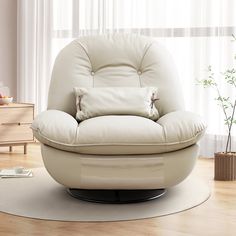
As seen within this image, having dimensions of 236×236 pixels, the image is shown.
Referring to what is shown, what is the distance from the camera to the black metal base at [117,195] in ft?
10.8

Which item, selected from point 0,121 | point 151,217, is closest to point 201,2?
point 0,121

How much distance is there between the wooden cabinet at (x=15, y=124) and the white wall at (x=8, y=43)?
1079 millimetres

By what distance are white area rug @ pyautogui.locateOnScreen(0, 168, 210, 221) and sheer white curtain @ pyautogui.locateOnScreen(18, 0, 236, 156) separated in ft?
4.47

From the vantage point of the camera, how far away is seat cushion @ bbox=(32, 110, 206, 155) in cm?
305

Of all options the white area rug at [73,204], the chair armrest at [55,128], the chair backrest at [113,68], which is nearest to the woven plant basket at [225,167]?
the white area rug at [73,204]

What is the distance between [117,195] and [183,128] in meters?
0.59

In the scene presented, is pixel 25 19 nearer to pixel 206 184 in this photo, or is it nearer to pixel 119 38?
pixel 119 38

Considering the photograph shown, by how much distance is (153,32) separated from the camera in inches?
203

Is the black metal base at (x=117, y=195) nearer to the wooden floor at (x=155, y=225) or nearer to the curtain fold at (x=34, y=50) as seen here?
the wooden floor at (x=155, y=225)

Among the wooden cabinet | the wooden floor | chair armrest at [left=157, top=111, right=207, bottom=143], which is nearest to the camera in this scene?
the wooden floor

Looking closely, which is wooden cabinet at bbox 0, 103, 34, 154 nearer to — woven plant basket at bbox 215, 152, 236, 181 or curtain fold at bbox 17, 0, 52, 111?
curtain fold at bbox 17, 0, 52, 111

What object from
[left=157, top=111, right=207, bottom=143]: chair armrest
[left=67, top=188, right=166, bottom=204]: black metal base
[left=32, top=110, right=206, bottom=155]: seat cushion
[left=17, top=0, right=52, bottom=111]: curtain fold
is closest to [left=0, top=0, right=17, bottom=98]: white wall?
[left=17, top=0, right=52, bottom=111]: curtain fold

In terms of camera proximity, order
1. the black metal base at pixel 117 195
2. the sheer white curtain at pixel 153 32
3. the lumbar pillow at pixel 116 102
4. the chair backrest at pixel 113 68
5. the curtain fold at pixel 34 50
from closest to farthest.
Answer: the black metal base at pixel 117 195
the lumbar pillow at pixel 116 102
the chair backrest at pixel 113 68
the sheer white curtain at pixel 153 32
the curtain fold at pixel 34 50

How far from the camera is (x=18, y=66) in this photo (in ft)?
20.0
